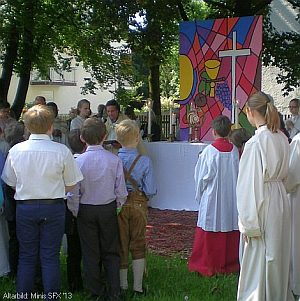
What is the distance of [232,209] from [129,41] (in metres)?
10.0

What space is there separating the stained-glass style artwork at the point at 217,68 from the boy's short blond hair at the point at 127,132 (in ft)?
18.8

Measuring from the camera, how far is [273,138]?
15.5 feet

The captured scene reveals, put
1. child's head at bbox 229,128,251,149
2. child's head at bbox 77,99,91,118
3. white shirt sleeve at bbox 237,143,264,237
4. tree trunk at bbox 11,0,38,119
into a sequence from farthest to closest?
tree trunk at bbox 11,0,38,119, child's head at bbox 77,99,91,118, child's head at bbox 229,128,251,149, white shirt sleeve at bbox 237,143,264,237

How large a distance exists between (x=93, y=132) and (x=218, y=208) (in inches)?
72.3

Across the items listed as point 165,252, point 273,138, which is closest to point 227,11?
point 165,252

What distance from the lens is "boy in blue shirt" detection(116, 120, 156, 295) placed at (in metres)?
5.46

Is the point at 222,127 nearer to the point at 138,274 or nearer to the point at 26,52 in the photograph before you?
the point at 138,274

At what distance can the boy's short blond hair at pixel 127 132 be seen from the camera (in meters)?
5.39

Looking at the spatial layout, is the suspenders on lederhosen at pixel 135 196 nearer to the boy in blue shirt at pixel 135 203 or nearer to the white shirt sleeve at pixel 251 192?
the boy in blue shirt at pixel 135 203

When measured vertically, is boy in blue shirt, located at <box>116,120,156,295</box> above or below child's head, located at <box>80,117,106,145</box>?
below

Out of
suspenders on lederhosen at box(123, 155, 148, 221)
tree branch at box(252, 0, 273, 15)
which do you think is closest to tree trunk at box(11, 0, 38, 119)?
tree branch at box(252, 0, 273, 15)

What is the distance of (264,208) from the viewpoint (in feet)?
15.5

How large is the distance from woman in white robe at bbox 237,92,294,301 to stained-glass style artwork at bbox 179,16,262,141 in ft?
20.7

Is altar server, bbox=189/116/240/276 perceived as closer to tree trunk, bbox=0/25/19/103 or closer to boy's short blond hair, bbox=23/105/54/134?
boy's short blond hair, bbox=23/105/54/134
